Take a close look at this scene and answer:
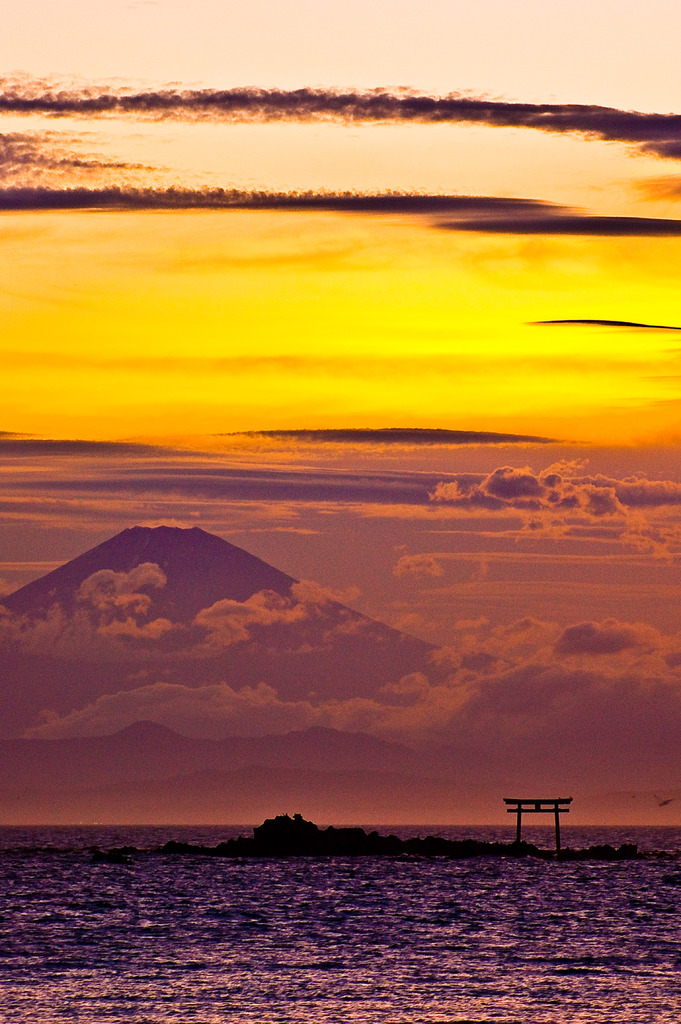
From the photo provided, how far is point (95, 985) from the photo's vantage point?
5100 cm

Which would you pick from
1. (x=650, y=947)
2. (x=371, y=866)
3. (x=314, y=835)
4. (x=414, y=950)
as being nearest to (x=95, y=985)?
(x=414, y=950)

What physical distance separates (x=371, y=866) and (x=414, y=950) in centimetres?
6129

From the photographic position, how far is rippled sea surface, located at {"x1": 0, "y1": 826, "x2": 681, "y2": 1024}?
1860 inches

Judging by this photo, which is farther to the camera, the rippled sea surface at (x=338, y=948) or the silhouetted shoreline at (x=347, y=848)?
the silhouetted shoreline at (x=347, y=848)

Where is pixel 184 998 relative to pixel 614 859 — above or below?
below

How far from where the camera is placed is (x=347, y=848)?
138875 millimetres

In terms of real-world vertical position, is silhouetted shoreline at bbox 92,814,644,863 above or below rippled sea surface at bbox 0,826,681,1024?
above

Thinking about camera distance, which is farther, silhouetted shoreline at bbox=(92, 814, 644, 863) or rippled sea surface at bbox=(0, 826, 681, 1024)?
silhouetted shoreline at bbox=(92, 814, 644, 863)

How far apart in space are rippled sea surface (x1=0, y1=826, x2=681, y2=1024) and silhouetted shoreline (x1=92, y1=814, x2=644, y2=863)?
27032 millimetres

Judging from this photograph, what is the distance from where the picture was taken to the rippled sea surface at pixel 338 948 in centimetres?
4725

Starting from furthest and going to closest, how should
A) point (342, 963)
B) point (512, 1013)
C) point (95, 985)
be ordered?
1. point (342, 963)
2. point (95, 985)
3. point (512, 1013)

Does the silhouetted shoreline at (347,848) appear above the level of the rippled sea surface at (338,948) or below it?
above

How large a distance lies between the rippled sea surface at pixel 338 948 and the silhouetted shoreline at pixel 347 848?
88.7ft

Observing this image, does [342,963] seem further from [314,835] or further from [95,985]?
[314,835]
